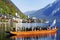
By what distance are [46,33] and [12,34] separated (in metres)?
18.1

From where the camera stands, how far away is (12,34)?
84.6 m

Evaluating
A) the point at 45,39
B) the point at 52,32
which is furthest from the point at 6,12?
the point at 45,39

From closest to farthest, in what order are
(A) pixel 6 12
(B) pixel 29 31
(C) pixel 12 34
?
(C) pixel 12 34 → (B) pixel 29 31 → (A) pixel 6 12

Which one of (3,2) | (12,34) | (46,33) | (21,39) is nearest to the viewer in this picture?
(21,39)

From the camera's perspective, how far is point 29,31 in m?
90.8

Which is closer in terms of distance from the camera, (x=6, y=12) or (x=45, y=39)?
(x=45, y=39)

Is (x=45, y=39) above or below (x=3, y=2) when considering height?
below

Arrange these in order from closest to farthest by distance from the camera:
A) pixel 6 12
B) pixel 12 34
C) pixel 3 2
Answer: pixel 12 34, pixel 6 12, pixel 3 2

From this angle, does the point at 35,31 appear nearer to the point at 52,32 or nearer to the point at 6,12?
the point at 52,32

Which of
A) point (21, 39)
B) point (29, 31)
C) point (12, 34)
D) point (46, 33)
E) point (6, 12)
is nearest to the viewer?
point (21, 39)

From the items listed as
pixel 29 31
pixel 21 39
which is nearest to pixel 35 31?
pixel 29 31

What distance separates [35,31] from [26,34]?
5145 millimetres

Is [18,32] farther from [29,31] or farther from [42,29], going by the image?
[42,29]

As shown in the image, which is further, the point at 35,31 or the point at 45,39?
the point at 35,31
